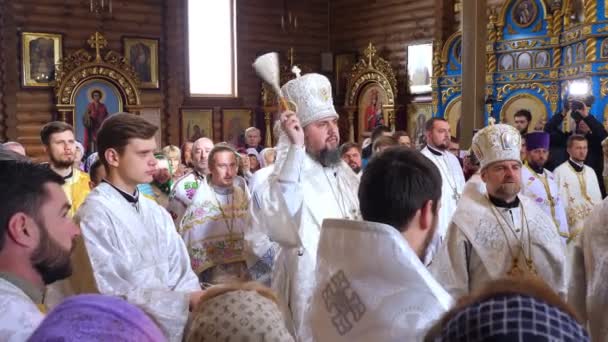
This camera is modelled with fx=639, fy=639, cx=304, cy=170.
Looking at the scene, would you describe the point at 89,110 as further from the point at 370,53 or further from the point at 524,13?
the point at 524,13

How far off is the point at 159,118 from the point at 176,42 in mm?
1741

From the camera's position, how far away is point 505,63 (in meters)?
11.2

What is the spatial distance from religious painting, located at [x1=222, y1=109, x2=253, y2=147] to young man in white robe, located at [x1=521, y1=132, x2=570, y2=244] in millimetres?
9524

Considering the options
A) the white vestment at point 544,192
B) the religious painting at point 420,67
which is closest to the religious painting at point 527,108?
the religious painting at point 420,67

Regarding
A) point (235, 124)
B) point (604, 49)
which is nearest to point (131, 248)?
point (604, 49)

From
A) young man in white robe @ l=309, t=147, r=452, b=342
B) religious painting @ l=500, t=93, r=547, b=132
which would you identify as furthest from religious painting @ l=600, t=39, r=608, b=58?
young man in white robe @ l=309, t=147, r=452, b=342

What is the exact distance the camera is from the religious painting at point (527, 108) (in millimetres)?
10703

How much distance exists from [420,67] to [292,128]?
10.5 meters

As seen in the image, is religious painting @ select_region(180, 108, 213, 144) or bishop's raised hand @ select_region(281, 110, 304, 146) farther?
religious painting @ select_region(180, 108, 213, 144)

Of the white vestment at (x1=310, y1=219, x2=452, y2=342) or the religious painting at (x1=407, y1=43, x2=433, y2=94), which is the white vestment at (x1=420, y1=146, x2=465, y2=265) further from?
the religious painting at (x1=407, y1=43, x2=433, y2=94)

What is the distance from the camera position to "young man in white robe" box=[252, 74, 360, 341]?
3.50m

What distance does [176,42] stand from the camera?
1412 cm

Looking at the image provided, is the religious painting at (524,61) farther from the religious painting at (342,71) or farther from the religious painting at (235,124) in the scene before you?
the religious painting at (235,124)

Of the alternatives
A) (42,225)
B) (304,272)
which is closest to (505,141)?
(304,272)
